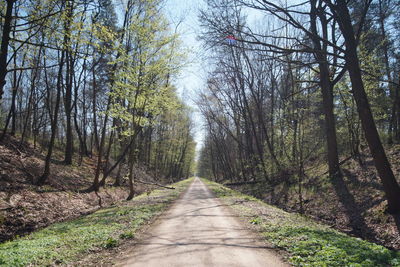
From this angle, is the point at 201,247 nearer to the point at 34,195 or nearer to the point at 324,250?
the point at 324,250

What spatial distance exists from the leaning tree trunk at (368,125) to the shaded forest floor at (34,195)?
12.0 meters

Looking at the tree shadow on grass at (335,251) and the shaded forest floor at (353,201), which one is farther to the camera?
the shaded forest floor at (353,201)

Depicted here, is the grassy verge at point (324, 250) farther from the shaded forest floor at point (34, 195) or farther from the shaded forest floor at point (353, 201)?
the shaded forest floor at point (34, 195)

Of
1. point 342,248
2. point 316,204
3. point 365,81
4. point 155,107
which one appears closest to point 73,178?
point 155,107

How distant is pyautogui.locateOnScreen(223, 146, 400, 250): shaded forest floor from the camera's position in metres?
7.66

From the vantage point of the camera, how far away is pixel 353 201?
10.2 metres

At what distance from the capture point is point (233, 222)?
8477 millimetres

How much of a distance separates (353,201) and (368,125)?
12.9 ft

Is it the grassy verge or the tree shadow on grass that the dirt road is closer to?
the grassy verge

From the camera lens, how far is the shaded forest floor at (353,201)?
7.66m

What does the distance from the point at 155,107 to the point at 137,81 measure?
6.54 ft

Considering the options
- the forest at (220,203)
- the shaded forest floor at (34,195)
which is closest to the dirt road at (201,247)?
the forest at (220,203)

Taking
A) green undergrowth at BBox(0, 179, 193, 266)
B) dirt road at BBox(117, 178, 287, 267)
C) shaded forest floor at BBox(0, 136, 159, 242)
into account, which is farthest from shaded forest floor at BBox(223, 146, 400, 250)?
shaded forest floor at BBox(0, 136, 159, 242)

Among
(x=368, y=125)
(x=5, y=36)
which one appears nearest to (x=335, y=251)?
(x=368, y=125)
